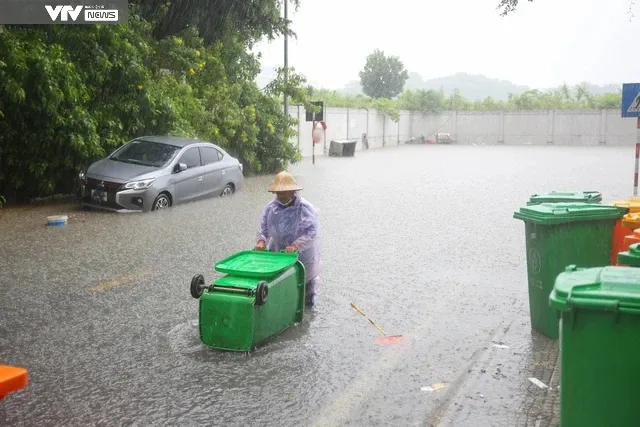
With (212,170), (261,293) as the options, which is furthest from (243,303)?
(212,170)

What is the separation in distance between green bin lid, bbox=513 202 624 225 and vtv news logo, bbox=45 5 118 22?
1273 centimetres

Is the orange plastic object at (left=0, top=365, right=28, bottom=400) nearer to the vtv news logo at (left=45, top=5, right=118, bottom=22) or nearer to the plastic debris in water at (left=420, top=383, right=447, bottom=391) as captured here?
the plastic debris in water at (left=420, top=383, right=447, bottom=391)

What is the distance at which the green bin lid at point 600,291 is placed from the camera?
12.2ft

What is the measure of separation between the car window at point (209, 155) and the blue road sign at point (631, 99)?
8.57 meters

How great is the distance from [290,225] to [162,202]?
337 inches

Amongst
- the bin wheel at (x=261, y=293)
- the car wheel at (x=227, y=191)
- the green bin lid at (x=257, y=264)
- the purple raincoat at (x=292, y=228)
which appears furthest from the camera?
the car wheel at (x=227, y=191)

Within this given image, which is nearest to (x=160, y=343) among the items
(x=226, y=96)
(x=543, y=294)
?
(x=543, y=294)

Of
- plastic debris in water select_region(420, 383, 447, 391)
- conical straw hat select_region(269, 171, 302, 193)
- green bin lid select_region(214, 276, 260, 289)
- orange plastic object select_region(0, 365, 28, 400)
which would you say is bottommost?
plastic debris in water select_region(420, 383, 447, 391)

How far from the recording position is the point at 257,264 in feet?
21.8

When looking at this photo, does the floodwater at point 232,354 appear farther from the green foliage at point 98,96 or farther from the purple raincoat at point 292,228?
the green foliage at point 98,96

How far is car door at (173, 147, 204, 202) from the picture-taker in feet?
52.1

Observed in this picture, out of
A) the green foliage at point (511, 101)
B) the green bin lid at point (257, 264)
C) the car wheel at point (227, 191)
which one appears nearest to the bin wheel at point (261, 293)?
the green bin lid at point (257, 264)

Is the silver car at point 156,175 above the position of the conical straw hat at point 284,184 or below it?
below

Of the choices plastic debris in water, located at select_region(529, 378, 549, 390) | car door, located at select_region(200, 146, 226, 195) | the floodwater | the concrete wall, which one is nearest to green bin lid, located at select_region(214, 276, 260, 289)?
the floodwater
